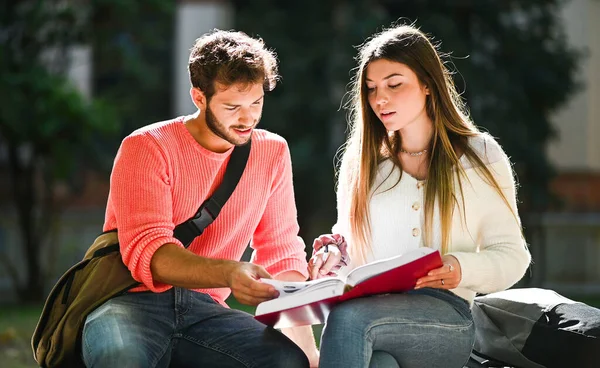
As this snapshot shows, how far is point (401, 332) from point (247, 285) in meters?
0.46

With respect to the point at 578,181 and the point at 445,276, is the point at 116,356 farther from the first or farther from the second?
the point at 578,181

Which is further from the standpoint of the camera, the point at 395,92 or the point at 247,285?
the point at 395,92

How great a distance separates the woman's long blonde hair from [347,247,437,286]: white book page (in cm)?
43

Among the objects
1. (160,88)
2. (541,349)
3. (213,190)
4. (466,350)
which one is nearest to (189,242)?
(213,190)

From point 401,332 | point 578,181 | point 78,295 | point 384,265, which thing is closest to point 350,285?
point 384,265

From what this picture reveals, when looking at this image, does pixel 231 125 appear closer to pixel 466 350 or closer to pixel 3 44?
pixel 466 350

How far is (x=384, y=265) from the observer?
284 centimetres

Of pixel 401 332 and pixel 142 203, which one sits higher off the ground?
pixel 142 203

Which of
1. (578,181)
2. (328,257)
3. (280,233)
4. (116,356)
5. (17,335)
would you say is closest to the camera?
(116,356)

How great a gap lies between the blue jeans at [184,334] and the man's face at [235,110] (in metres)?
0.52

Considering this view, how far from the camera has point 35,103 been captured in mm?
10641

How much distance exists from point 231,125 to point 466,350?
995 mm

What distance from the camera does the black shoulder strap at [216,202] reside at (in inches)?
129

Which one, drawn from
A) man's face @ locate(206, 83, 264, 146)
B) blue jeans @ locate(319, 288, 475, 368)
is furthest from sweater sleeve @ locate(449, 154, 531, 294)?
man's face @ locate(206, 83, 264, 146)
